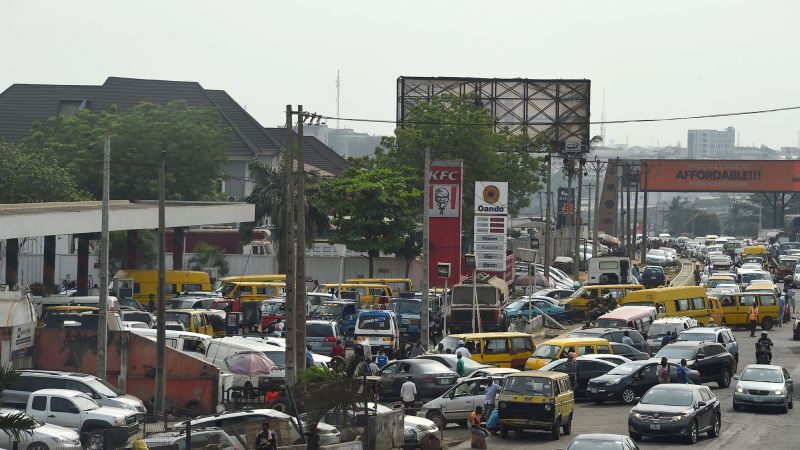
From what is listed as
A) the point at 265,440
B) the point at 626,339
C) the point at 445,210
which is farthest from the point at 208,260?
the point at 265,440

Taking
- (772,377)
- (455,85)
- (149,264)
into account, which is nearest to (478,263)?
(772,377)

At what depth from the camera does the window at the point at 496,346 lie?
4128cm

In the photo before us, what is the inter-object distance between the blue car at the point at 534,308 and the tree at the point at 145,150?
88.7 feet

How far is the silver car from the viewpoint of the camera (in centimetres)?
3403

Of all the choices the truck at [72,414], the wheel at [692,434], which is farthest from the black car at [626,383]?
the truck at [72,414]

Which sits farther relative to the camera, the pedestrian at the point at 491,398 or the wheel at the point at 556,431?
the pedestrian at the point at 491,398

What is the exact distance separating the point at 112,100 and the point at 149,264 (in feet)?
103

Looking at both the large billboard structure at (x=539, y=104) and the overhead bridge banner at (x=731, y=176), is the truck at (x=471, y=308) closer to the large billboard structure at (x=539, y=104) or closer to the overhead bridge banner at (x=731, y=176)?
the large billboard structure at (x=539, y=104)

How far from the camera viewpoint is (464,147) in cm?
8375

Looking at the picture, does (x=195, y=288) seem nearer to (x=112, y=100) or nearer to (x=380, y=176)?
(x=380, y=176)

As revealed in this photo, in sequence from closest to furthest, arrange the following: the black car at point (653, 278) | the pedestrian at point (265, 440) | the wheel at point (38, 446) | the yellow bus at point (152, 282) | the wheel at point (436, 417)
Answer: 1. the pedestrian at point (265, 440)
2. the wheel at point (38, 446)
3. the wheel at point (436, 417)
4. the yellow bus at point (152, 282)
5. the black car at point (653, 278)

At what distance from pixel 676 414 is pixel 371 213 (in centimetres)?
4307

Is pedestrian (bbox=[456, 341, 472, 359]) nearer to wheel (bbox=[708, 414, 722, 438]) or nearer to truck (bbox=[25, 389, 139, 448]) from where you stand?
wheel (bbox=[708, 414, 722, 438])

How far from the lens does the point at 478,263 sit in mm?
53375
